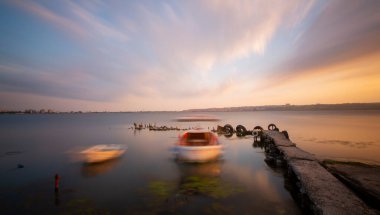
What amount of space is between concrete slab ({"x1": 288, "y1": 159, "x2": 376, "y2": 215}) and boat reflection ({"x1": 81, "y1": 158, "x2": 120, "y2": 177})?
48.3 ft

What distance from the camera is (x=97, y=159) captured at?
19047 mm

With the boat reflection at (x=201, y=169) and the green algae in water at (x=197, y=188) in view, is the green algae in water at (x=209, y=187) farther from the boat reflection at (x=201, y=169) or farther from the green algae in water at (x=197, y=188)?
the boat reflection at (x=201, y=169)

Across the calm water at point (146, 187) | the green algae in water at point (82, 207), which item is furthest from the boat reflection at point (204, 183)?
the green algae in water at point (82, 207)

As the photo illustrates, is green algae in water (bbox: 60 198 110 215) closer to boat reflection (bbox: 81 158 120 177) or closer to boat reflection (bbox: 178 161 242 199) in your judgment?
boat reflection (bbox: 178 161 242 199)

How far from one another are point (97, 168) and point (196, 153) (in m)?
9.13

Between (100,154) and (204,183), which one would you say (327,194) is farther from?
(100,154)

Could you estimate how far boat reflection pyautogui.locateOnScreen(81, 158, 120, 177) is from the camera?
1639cm

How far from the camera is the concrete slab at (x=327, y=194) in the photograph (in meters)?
7.18

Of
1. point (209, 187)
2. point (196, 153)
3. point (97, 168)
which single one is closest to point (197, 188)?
point (209, 187)

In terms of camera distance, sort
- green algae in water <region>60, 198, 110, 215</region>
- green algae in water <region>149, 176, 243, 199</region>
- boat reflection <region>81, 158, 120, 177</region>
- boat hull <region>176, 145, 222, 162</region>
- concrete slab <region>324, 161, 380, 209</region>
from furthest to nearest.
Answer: boat reflection <region>81, 158, 120, 177</region> < boat hull <region>176, 145, 222, 162</region> < green algae in water <region>149, 176, 243, 199</region> < concrete slab <region>324, 161, 380, 209</region> < green algae in water <region>60, 198, 110, 215</region>

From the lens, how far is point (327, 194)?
331 inches

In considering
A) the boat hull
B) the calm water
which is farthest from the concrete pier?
the boat hull

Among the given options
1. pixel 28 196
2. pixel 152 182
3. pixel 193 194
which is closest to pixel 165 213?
pixel 193 194

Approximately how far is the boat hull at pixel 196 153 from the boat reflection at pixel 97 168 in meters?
6.82
